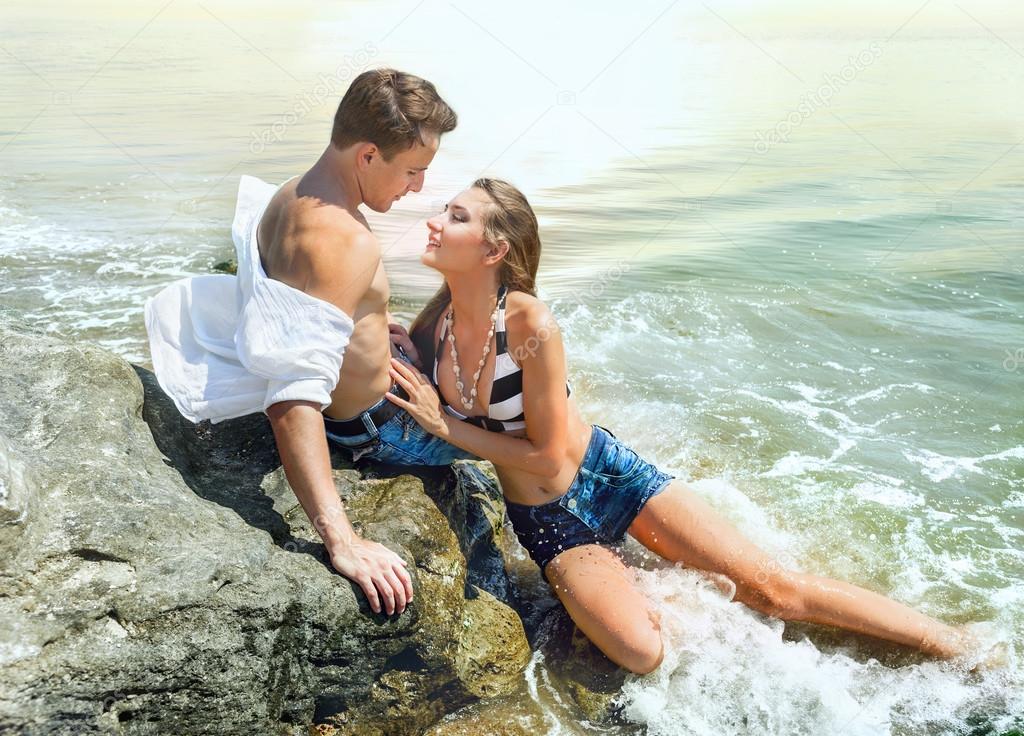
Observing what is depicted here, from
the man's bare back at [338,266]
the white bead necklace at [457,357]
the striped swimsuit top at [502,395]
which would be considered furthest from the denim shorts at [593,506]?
the man's bare back at [338,266]

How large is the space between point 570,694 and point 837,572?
194 cm

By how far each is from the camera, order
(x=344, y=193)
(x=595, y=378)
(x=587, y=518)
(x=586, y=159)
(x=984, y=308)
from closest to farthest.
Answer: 1. (x=344, y=193)
2. (x=587, y=518)
3. (x=595, y=378)
4. (x=984, y=308)
5. (x=586, y=159)

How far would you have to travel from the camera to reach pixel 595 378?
7.34m

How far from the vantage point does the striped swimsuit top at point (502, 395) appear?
3986 mm

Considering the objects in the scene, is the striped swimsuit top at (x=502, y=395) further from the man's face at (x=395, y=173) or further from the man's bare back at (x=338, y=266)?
the man's face at (x=395, y=173)

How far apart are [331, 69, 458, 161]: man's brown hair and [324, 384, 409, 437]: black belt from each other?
1.01 metres

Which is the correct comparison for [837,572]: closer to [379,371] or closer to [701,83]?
[379,371]

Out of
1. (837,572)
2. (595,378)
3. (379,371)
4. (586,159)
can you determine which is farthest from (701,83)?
(379,371)

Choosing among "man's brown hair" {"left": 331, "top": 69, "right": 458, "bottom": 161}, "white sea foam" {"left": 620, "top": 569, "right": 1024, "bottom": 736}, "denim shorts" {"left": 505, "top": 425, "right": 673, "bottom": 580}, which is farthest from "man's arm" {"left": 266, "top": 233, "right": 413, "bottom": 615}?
"white sea foam" {"left": 620, "top": 569, "right": 1024, "bottom": 736}

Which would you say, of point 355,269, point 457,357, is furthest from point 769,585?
point 355,269

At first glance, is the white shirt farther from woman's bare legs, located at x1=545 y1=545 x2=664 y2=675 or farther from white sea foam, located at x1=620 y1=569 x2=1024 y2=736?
white sea foam, located at x1=620 y1=569 x2=1024 y2=736

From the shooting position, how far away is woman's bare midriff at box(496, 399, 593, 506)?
13.7ft

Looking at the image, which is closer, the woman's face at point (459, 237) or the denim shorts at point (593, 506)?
the woman's face at point (459, 237)

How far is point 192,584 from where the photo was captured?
291 centimetres
